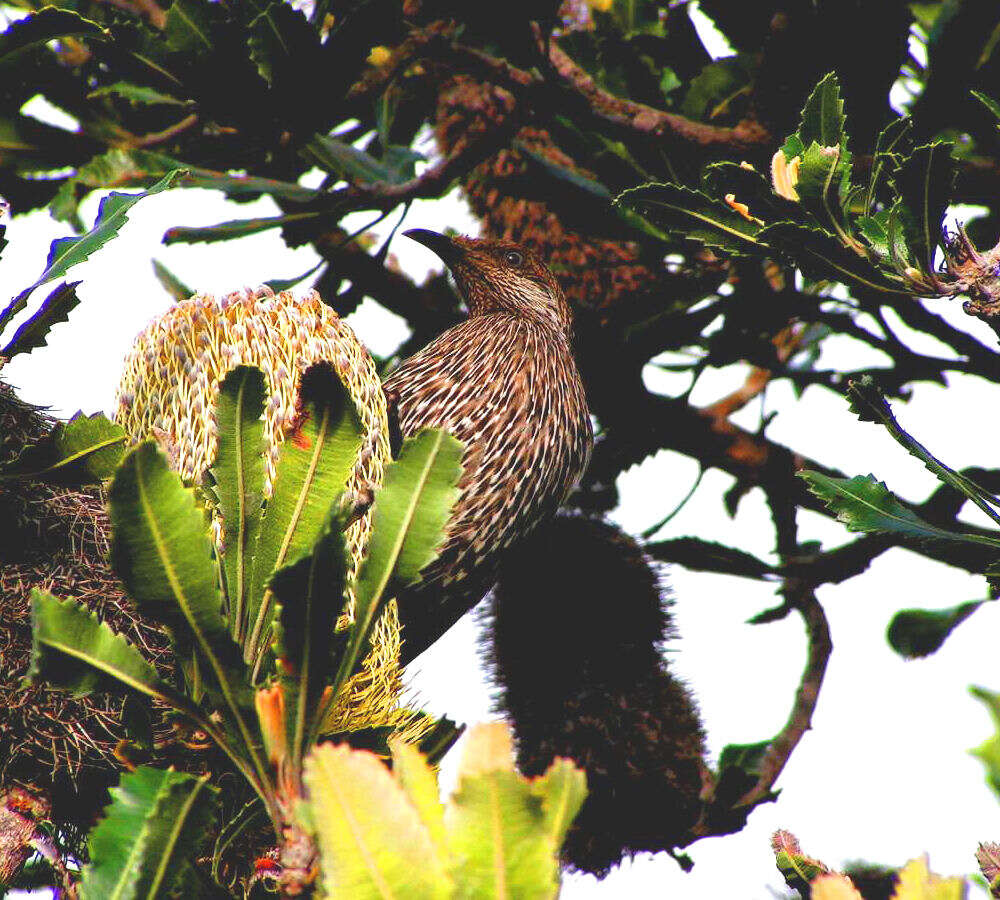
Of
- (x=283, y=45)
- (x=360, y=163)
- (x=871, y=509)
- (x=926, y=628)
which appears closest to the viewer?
(x=871, y=509)

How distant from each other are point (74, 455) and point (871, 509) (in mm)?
1340

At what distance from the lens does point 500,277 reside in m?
3.43

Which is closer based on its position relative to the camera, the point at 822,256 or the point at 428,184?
the point at 822,256

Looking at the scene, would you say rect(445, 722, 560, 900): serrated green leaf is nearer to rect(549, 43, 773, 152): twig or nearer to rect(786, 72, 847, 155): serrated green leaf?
rect(786, 72, 847, 155): serrated green leaf

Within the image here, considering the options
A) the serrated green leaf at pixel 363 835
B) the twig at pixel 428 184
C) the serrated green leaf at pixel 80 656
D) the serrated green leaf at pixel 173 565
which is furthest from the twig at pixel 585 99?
the serrated green leaf at pixel 363 835

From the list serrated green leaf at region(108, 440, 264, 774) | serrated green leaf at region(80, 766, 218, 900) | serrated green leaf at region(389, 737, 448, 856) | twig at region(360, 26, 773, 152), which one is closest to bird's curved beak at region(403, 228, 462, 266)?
→ twig at region(360, 26, 773, 152)

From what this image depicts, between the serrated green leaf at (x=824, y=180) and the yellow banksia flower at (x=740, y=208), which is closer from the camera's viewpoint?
the serrated green leaf at (x=824, y=180)

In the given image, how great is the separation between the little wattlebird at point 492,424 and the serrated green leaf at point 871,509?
0.71 meters

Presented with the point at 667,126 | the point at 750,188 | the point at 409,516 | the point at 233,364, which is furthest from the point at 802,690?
the point at 409,516

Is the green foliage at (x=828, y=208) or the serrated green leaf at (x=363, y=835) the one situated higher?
the green foliage at (x=828, y=208)

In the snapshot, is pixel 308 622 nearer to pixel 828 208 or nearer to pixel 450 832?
pixel 450 832

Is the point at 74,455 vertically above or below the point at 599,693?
below

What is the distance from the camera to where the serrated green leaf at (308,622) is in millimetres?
1339

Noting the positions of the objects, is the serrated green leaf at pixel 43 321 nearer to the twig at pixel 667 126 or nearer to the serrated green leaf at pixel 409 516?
the serrated green leaf at pixel 409 516
